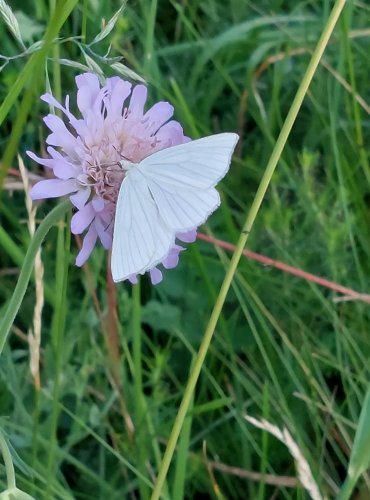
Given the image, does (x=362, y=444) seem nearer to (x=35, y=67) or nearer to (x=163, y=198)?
(x=163, y=198)

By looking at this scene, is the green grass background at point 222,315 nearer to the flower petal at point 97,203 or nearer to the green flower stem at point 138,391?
the green flower stem at point 138,391

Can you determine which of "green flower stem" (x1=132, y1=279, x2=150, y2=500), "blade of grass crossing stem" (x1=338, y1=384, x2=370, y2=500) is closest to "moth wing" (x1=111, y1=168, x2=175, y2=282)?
→ "blade of grass crossing stem" (x1=338, y1=384, x2=370, y2=500)

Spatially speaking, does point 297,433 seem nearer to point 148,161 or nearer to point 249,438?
point 249,438

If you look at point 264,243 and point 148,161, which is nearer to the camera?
point 148,161

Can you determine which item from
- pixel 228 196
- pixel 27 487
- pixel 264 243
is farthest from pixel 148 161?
pixel 228 196

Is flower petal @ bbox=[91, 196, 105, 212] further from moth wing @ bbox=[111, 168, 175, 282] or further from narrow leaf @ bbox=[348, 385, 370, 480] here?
narrow leaf @ bbox=[348, 385, 370, 480]

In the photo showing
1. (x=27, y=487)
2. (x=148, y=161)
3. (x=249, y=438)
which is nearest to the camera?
(x=148, y=161)

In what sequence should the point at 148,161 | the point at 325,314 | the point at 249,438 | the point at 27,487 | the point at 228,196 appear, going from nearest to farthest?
the point at 148,161 < the point at 27,487 < the point at 249,438 < the point at 325,314 < the point at 228,196
